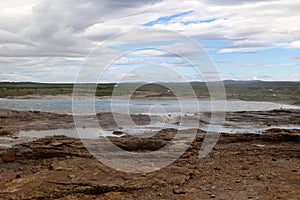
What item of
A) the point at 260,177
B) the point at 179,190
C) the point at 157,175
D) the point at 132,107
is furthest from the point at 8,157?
the point at 132,107

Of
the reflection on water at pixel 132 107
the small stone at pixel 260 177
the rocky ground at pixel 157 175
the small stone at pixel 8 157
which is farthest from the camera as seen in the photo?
the reflection on water at pixel 132 107

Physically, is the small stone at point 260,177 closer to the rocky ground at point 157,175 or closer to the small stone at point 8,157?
the rocky ground at point 157,175

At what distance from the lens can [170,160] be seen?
11.2m

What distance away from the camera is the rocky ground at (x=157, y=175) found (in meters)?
8.06

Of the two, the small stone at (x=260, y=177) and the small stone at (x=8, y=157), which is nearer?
the small stone at (x=260, y=177)

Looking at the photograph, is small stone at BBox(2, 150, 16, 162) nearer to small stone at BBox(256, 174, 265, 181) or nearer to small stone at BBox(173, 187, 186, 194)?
small stone at BBox(173, 187, 186, 194)

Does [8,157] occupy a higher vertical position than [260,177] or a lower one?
higher

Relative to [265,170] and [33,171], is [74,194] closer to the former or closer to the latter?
[33,171]

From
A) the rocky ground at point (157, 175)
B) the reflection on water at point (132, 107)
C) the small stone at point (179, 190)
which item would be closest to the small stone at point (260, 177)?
the rocky ground at point (157, 175)

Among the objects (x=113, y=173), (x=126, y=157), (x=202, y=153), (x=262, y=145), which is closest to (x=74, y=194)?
(x=113, y=173)

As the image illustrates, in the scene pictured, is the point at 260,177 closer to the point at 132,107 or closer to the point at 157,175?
the point at 157,175

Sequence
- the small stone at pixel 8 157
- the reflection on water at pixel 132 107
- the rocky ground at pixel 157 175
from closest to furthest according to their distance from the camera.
Answer: 1. the rocky ground at pixel 157 175
2. the small stone at pixel 8 157
3. the reflection on water at pixel 132 107

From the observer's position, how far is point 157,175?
9.29 m

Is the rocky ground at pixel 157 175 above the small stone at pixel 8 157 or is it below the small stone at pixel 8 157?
below
